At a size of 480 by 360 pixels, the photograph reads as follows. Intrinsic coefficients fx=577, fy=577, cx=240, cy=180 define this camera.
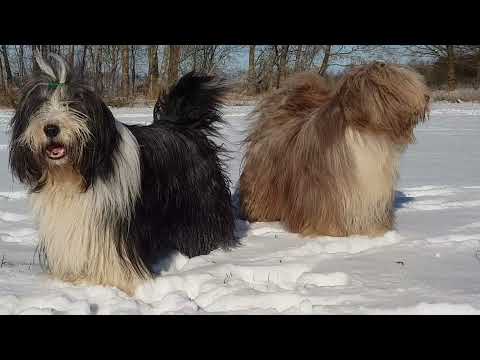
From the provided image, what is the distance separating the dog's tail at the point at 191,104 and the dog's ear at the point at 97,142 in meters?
1.09

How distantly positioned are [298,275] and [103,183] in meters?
1.37

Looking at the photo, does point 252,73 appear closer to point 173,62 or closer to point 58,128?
point 173,62

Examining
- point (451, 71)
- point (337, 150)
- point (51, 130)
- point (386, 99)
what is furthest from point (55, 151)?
point (451, 71)

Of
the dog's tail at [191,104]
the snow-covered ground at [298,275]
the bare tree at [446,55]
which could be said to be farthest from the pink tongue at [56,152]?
the bare tree at [446,55]

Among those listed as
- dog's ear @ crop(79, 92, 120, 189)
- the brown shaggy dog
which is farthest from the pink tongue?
the brown shaggy dog

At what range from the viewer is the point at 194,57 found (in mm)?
20344

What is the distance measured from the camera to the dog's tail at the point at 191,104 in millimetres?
4344

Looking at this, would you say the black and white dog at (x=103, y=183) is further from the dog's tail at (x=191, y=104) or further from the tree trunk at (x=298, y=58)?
the tree trunk at (x=298, y=58)

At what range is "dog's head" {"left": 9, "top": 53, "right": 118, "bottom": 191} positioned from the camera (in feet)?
9.75

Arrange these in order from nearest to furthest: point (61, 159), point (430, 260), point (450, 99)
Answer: point (61, 159) < point (430, 260) < point (450, 99)

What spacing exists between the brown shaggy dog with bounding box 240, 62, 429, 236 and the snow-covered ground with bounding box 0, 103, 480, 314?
0.18 m
